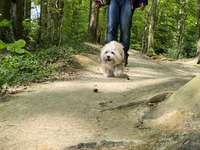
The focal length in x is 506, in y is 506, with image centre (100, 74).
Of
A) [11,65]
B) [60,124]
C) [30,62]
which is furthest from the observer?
[30,62]

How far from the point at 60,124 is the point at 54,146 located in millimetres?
834

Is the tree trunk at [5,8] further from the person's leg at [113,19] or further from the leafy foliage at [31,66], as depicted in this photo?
the person's leg at [113,19]

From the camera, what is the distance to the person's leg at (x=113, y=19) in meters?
9.84

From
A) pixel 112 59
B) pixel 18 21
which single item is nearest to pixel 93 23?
pixel 18 21

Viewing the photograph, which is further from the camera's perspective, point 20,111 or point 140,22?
point 140,22

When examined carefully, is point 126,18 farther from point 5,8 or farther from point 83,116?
point 5,8

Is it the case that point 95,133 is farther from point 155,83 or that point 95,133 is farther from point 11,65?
point 11,65

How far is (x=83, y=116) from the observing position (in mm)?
5918

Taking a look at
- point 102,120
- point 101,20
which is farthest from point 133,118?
point 101,20

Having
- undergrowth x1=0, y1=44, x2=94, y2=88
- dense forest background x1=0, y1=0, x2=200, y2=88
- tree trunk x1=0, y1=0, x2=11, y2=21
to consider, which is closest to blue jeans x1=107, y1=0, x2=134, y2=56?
undergrowth x1=0, y1=44, x2=94, y2=88

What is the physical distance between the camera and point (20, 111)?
6320mm

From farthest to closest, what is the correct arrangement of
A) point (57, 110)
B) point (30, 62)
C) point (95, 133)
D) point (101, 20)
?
point (101, 20) → point (30, 62) → point (57, 110) → point (95, 133)

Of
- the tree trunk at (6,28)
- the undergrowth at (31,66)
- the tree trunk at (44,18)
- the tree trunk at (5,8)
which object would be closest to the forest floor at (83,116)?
the undergrowth at (31,66)

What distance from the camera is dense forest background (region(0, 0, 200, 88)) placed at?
1483 cm
